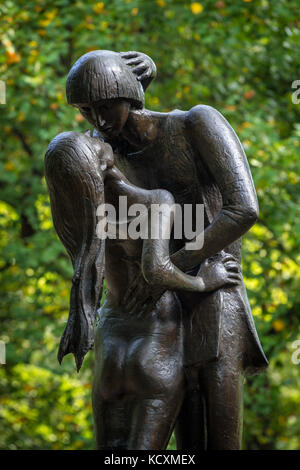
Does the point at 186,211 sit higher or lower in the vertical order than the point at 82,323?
higher

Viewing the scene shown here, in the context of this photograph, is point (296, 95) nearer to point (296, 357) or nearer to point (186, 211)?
point (296, 357)

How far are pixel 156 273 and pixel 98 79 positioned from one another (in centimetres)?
74

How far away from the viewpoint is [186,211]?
327cm

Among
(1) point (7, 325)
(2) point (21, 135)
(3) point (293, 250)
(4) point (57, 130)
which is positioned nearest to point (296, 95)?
(3) point (293, 250)

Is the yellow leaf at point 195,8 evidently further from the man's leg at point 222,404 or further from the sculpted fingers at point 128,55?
the man's leg at point 222,404

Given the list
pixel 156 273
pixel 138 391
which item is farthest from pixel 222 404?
pixel 156 273

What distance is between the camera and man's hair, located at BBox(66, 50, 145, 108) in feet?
9.93

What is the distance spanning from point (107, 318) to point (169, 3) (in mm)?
4166

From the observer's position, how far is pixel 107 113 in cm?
315

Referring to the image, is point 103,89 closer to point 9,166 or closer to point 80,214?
point 80,214

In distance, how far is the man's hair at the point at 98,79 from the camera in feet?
9.93

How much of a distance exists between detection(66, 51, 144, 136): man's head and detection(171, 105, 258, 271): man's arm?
0.95 ft

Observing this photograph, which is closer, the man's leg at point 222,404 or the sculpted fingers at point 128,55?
the man's leg at point 222,404

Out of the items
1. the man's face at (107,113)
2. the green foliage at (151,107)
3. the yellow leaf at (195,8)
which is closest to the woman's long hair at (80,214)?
the man's face at (107,113)
